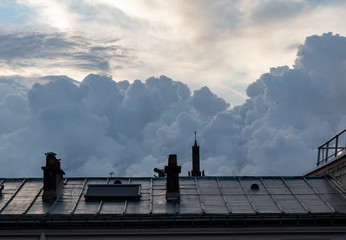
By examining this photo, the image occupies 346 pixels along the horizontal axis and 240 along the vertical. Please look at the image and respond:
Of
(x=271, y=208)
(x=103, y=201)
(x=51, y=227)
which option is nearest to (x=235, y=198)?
(x=271, y=208)

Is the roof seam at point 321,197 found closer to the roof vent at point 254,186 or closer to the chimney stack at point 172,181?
the roof vent at point 254,186

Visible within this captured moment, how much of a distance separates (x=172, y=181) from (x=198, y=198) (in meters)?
2.28

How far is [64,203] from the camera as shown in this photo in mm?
46594

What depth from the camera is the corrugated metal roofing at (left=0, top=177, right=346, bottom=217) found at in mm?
44656

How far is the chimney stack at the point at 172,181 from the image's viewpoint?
156 feet

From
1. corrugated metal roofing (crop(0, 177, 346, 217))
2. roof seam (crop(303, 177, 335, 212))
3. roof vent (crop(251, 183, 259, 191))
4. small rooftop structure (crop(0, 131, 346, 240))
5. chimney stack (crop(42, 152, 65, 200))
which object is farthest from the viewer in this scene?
roof vent (crop(251, 183, 259, 191))

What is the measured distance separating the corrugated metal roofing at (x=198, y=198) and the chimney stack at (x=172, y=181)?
617 mm

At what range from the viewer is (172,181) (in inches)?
1892

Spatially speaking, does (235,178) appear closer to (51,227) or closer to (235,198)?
(235,198)

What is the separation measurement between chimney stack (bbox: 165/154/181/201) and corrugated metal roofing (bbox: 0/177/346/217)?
0.62m

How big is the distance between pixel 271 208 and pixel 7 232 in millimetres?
17883

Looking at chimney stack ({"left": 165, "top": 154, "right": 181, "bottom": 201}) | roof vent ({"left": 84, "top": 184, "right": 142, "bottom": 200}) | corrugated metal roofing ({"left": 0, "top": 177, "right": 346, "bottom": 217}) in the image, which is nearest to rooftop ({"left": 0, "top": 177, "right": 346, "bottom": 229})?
corrugated metal roofing ({"left": 0, "top": 177, "right": 346, "bottom": 217})

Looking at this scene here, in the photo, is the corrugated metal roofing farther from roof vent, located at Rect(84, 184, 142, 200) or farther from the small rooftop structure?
roof vent, located at Rect(84, 184, 142, 200)

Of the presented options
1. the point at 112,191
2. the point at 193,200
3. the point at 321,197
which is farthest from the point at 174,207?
the point at 321,197
